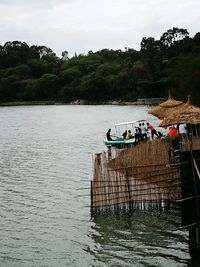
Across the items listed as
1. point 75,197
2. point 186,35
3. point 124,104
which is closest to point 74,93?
point 124,104

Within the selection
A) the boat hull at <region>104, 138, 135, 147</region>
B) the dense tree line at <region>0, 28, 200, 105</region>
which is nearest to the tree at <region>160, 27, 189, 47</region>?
the dense tree line at <region>0, 28, 200, 105</region>

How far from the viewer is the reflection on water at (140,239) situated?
17125mm

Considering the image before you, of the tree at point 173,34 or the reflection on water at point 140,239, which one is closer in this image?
the reflection on water at point 140,239

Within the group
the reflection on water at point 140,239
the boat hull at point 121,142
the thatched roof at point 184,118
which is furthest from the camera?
the boat hull at point 121,142

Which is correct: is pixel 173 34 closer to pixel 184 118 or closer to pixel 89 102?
pixel 89 102

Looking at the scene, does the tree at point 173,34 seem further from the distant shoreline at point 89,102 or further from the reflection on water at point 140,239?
the reflection on water at point 140,239

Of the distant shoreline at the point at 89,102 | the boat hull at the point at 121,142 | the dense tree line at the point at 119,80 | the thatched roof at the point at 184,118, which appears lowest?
the boat hull at the point at 121,142

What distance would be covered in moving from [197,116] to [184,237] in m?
6.99

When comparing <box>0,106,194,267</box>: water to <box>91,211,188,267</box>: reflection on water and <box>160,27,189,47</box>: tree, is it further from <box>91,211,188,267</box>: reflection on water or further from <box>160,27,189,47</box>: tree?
<box>160,27,189,47</box>: tree

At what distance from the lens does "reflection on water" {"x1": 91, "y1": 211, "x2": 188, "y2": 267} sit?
56.2 ft

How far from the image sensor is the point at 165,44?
175500 mm

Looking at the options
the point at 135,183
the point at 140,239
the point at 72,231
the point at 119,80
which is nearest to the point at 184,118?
the point at 135,183

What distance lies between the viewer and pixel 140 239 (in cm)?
1914

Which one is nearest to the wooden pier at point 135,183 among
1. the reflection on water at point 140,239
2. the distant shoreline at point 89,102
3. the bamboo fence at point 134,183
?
the bamboo fence at point 134,183
